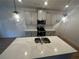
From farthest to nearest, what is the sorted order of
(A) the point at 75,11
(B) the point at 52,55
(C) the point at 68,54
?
(A) the point at 75,11
(C) the point at 68,54
(B) the point at 52,55

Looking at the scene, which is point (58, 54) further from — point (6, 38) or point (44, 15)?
point (6, 38)

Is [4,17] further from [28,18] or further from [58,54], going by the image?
[58,54]

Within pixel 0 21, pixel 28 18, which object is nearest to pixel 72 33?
pixel 28 18

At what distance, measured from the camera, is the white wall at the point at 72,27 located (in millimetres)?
4043

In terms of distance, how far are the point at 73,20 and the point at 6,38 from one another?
466 centimetres

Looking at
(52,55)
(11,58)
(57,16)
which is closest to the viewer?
(11,58)

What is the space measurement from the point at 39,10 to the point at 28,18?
0.89 m

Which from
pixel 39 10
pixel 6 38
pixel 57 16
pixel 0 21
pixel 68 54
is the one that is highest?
pixel 39 10

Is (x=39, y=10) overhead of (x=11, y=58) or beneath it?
overhead

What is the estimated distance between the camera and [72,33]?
173 inches

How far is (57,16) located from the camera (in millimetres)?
4840

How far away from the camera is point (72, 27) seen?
439 centimetres

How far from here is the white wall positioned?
13.3 feet

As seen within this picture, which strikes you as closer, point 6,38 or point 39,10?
point 39,10
